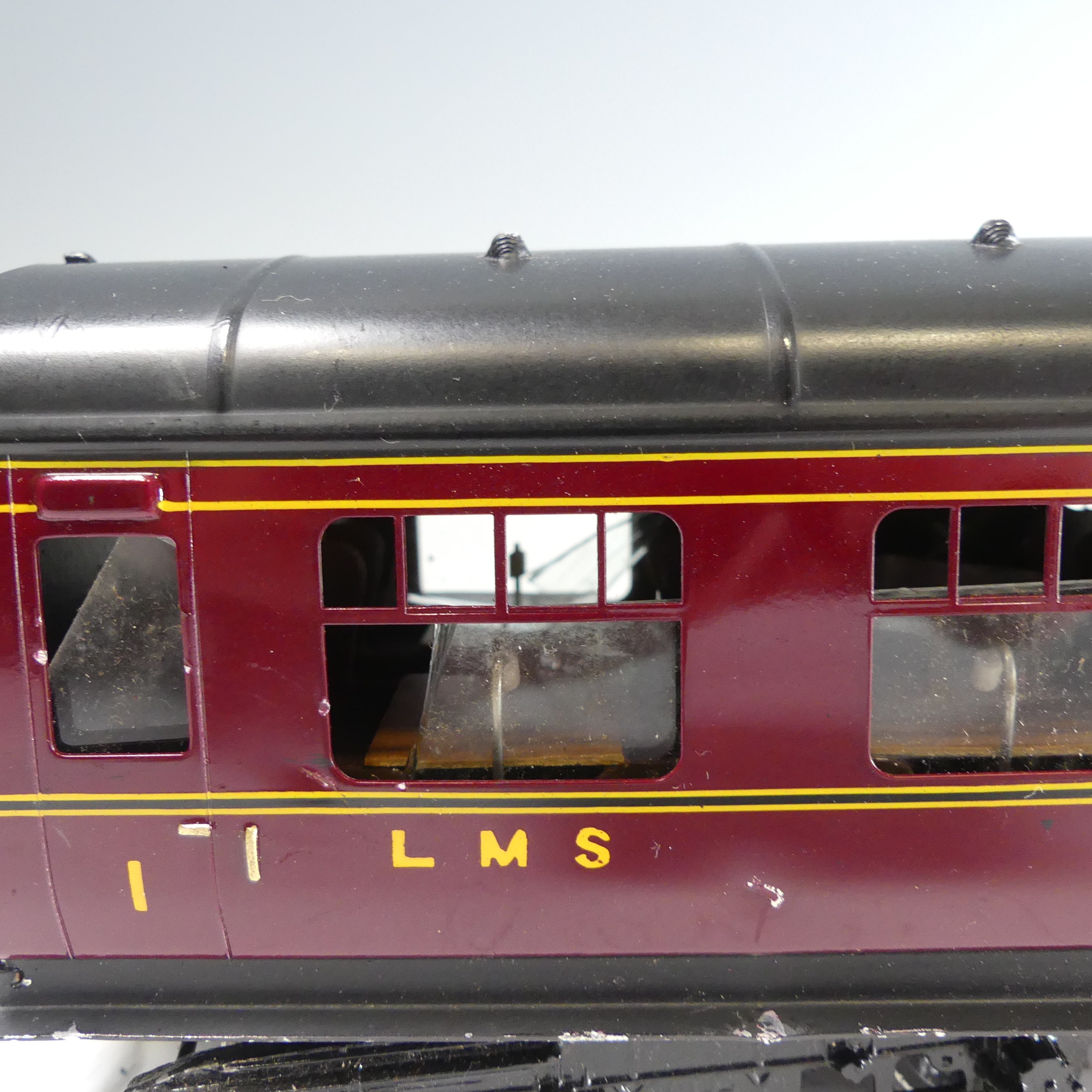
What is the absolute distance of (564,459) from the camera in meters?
2.26

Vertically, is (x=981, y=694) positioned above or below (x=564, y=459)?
below

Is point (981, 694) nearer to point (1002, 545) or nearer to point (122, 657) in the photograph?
point (1002, 545)

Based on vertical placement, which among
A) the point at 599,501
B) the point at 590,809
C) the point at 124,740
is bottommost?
the point at 590,809

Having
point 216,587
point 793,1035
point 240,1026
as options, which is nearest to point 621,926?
point 793,1035

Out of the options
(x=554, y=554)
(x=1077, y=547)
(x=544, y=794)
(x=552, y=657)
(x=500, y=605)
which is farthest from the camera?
(x=554, y=554)

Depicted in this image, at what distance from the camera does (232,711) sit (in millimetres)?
2363

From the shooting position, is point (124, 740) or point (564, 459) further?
point (124, 740)

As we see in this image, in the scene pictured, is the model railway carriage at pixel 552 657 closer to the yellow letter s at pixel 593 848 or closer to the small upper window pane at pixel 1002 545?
the yellow letter s at pixel 593 848

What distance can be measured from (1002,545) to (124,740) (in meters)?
3.63

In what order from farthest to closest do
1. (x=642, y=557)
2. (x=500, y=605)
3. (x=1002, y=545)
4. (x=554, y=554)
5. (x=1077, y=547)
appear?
(x=554, y=554), (x=642, y=557), (x=1002, y=545), (x=1077, y=547), (x=500, y=605)

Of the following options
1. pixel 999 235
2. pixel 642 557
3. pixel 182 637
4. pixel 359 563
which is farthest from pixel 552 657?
pixel 999 235

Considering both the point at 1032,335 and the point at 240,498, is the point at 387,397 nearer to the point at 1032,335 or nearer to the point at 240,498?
the point at 240,498

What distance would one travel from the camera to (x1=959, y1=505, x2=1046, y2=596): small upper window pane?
11.5 ft

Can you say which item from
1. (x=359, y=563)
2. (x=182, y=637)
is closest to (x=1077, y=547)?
(x=359, y=563)
